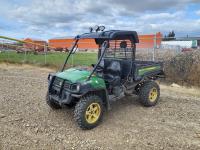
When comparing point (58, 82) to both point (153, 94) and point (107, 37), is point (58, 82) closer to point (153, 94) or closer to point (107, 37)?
point (107, 37)

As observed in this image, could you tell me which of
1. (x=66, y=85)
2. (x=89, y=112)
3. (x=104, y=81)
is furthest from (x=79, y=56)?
(x=89, y=112)

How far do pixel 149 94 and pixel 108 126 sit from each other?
1.98m

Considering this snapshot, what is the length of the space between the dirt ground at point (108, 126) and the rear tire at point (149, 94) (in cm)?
19

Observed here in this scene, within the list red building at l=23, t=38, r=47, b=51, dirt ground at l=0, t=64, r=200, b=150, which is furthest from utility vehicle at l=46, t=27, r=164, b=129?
red building at l=23, t=38, r=47, b=51

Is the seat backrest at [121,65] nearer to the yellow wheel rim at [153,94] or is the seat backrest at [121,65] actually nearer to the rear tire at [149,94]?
the rear tire at [149,94]

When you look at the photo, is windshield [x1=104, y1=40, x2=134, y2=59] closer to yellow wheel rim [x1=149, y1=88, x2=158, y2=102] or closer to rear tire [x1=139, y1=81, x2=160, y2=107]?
rear tire [x1=139, y1=81, x2=160, y2=107]

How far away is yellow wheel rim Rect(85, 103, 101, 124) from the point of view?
5.60 meters

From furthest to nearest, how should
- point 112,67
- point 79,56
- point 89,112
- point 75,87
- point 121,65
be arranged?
point 79,56 → point 121,65 → point 112,67 → point 89,112 → point 75,87

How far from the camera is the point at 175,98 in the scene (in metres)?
8.55

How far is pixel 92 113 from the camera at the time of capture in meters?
5.72

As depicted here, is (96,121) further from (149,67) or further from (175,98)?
(175,98)

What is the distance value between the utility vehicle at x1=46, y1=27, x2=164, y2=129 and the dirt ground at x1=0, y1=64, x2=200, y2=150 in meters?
0.36

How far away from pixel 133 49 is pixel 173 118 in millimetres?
2028

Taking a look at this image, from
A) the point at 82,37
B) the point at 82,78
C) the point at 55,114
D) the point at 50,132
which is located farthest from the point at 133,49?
the point at 50,132
